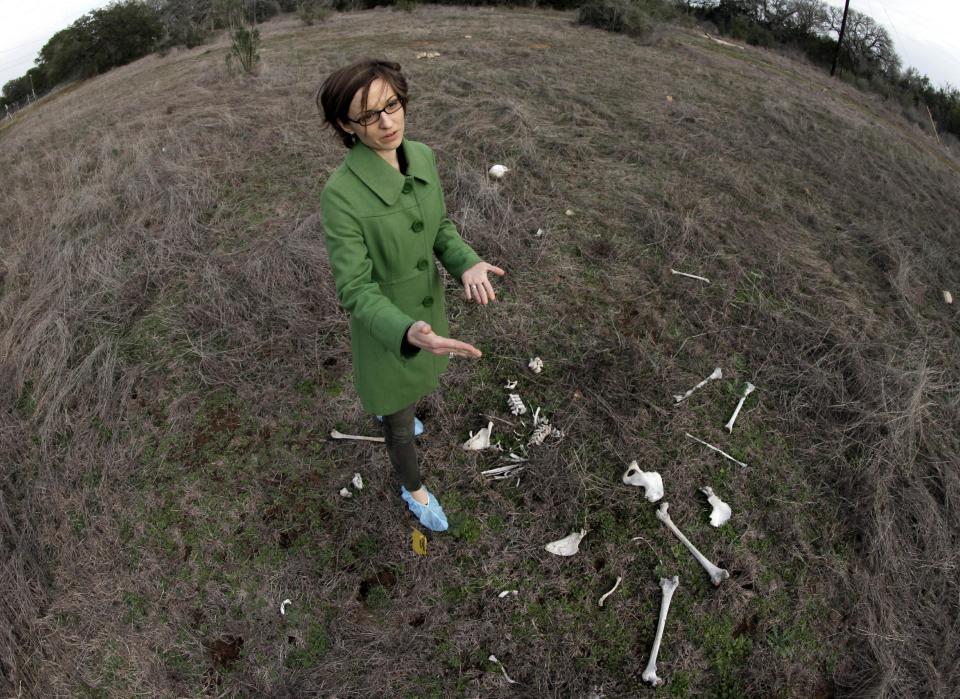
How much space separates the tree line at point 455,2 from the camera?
1408 cm

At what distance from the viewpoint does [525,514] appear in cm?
256

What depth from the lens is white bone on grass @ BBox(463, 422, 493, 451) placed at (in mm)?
2830

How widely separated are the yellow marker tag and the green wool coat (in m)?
0.83

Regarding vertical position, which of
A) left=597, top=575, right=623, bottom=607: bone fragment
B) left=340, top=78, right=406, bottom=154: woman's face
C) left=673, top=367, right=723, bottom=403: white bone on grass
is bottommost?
left=597, top=575, right=623, bottom=607: bone fragment

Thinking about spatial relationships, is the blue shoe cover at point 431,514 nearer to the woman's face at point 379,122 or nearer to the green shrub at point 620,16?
the woman's face at point 379,122

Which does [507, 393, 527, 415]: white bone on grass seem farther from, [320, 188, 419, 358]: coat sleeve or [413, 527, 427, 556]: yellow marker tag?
[320, 188, 419, 358]: coat sleeve

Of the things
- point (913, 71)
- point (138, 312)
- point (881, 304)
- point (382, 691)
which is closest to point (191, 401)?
point (138, 312)

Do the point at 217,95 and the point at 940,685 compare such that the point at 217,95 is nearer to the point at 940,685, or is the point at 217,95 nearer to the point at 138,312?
the point at 138,312

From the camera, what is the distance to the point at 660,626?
7.23ft

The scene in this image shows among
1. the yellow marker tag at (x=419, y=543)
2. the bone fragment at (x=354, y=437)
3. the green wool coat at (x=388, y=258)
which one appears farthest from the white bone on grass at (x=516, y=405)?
the green wool coat at (x=388, y=258)

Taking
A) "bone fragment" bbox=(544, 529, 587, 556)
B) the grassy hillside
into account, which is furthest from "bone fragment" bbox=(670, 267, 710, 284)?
"bone fragment" bbox=(544, 529, 587, 556)

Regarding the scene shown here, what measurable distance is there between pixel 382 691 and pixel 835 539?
7.44 ft

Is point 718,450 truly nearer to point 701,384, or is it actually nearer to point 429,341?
point 701,384

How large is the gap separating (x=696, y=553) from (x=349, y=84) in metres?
2.42
